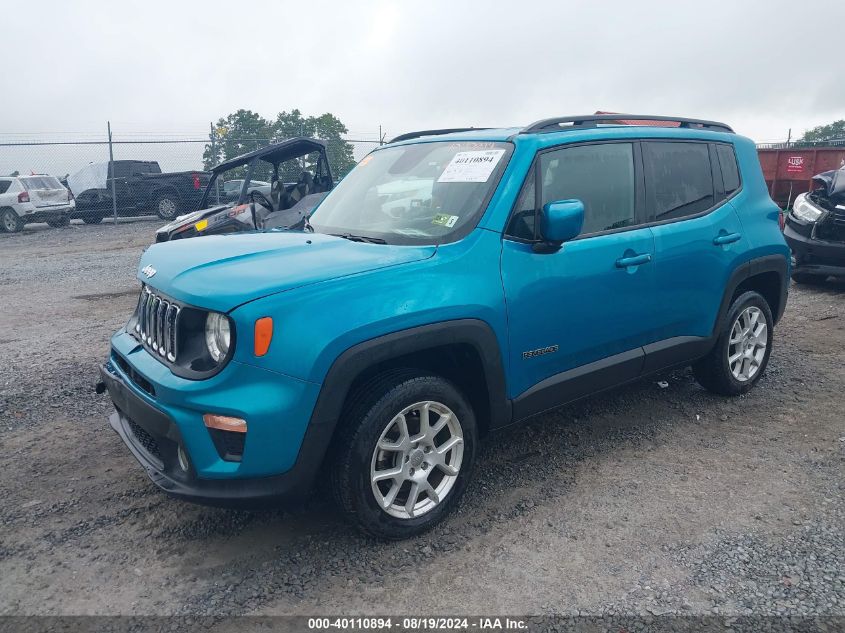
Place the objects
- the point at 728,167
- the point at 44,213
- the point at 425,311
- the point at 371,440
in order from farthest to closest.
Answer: the point at 44,213
the point at 728,167
the point at 425,311
the point at 371,440

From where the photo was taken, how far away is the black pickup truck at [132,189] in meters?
18.3

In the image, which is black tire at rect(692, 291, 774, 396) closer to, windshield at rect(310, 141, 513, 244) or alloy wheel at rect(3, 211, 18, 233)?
windshield at rect(310, 141, 513, 244)

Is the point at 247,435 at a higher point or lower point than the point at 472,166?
lower

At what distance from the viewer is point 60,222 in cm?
1855

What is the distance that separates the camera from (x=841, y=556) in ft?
9.51

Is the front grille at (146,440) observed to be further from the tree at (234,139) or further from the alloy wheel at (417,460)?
the tree at (234,139)

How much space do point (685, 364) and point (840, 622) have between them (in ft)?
6.43

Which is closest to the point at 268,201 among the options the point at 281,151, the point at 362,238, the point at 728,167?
the point at 281,151

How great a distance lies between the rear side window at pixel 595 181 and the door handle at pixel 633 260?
0.19 metres

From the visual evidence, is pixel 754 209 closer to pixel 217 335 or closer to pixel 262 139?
pixel 217 335

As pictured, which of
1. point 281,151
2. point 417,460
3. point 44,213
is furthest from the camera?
point 44,213

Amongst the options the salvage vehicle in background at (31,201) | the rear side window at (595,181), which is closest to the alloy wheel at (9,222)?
the salvage vehicle in background at (31,201)

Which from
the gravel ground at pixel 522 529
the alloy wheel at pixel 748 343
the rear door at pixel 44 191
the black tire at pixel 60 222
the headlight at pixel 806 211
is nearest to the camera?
the gravel ground at pixel 522 529

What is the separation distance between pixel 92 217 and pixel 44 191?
131cm
